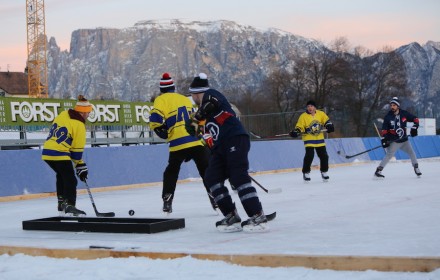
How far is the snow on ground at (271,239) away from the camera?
509 cm

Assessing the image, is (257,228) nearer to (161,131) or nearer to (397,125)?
(161,131)

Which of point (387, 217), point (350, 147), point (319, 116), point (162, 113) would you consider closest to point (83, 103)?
point (162, 113)

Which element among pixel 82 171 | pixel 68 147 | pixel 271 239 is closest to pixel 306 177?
pixel 82 171

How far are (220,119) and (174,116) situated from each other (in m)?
1.87

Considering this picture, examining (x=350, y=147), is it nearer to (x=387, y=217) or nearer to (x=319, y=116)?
(x=319, y=116)

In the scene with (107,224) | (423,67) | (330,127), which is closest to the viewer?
(107,224)

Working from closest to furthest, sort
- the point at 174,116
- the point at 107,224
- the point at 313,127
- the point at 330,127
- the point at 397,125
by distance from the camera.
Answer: the point at 107,224 → the point at 174,116 → the point at 397,125 → the point at 330,127 → the point at 313,127

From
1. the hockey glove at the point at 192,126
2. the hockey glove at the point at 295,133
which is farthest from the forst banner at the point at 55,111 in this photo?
the hockey glove at the point at 192,126

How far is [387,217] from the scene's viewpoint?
7652 millimetres

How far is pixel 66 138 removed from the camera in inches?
362

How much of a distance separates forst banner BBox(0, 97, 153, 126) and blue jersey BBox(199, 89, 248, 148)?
1721cm

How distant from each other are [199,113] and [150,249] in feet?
5.68

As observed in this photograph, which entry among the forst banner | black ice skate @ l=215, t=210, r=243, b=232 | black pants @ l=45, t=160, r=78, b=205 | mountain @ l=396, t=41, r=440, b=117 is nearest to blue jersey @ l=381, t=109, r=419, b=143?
black pants @ l=45, t=160, r=78, b=205

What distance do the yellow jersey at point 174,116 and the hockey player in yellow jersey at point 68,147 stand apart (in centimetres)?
102
